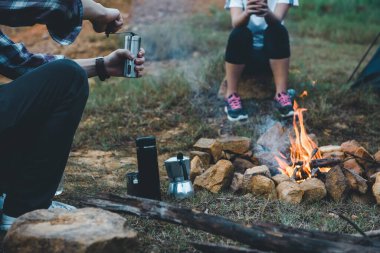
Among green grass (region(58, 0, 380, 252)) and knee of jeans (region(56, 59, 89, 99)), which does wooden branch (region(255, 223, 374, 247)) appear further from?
knee of jeans (region(56, 59, 89, 99))

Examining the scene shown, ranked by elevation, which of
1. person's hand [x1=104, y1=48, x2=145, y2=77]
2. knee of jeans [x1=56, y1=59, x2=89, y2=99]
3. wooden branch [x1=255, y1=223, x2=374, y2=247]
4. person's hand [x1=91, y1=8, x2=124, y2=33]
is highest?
person's hand [x1=91, y1=8, x2=124, y2=33]

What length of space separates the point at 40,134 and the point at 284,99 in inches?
110

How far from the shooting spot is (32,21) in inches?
96.5

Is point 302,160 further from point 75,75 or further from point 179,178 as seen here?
point 75,75

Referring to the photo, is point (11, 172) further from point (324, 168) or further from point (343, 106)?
point (343, 106)

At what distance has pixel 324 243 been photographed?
6.32 feet

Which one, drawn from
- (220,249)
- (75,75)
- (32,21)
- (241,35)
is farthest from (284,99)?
(220,249)

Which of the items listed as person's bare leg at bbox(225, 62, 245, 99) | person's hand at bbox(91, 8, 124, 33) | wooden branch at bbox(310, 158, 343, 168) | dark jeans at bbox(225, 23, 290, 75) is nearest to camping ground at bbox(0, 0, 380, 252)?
person's bare leg at bbox(225, 62, 245, 99)

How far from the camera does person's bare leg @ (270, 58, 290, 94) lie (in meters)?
4.71

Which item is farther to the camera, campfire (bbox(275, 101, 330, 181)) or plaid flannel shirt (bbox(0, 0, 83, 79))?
campfire (bbox(275, 101, 330, 181))

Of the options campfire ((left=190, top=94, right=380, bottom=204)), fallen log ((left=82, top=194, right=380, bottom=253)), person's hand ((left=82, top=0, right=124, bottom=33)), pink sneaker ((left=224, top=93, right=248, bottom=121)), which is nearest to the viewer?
fallen log ((left=82, top=194, right=380, bottom=253))

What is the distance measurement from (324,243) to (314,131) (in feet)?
9.23

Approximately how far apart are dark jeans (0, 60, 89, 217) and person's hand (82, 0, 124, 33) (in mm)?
403

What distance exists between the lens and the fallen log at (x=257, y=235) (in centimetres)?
193
